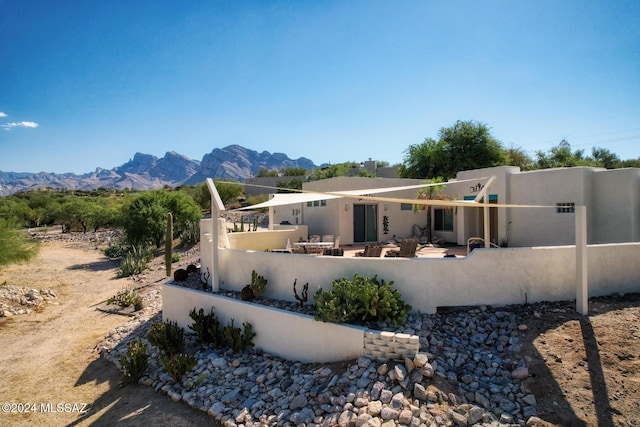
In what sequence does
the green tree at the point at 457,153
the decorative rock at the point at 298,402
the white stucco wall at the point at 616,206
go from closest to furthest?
1. the decorative rock at the point at 298,402
2. the white stucco wall at the point at 616,206
3. the green tree at the point at 457,153

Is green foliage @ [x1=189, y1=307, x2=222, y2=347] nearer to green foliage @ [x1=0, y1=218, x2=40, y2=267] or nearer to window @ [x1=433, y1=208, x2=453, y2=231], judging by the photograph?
green foliage @ [x1=0, y1=218, x2=40, y2=267]

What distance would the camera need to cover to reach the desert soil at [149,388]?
20.0 ft

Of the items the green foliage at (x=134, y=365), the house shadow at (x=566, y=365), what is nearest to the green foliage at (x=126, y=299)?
the green foliage at (x=134, y=365)

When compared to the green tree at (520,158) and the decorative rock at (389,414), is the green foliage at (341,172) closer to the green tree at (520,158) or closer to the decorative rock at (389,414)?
the green tree at (520,158)

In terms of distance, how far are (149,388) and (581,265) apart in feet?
35.9

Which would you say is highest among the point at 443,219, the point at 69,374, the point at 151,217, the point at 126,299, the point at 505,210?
the point at 505,210

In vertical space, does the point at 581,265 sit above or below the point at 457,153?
below

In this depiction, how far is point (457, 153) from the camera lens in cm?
2988

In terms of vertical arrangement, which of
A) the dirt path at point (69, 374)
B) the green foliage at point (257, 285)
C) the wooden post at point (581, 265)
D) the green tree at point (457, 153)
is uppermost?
the green tree at point (457, 153)

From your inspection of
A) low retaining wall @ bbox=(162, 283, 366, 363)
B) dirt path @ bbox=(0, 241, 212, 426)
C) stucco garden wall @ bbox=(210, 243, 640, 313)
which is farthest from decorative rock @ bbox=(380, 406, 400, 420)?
dirt path @ bbox=(0, 241, 212, 426)

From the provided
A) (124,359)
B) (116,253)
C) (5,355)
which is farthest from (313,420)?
(116,253)

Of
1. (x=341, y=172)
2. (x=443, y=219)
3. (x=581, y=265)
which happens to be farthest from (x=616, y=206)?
(x=341, y=172)

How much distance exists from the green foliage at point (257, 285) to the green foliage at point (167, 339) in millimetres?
2568

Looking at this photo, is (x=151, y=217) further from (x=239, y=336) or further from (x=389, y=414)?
(x=389, y=414)
